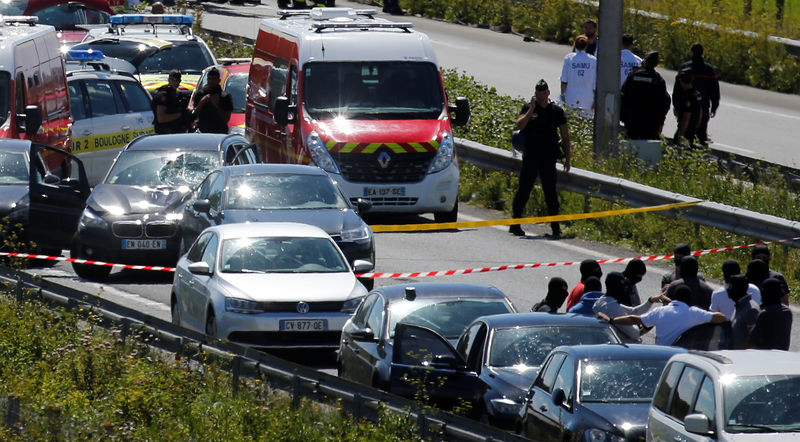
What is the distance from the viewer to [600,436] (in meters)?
10.3

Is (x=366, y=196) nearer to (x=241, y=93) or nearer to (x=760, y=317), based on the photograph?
(x=241, y=93)

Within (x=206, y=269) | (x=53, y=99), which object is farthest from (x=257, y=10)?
(x=206, y=269)

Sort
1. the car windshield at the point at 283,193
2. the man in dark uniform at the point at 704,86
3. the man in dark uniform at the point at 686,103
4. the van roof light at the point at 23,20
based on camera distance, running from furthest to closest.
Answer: the man in dark uniform at the point at 704,86
the van roof light at the point at 23,20
the man in dark uniform at the point at 686,103
the car windshield at the point at 283,193

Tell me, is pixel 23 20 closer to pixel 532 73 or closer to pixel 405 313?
pixel 405 313

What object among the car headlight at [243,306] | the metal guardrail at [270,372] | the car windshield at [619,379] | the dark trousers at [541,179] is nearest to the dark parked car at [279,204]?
the car headlight at [243,306]

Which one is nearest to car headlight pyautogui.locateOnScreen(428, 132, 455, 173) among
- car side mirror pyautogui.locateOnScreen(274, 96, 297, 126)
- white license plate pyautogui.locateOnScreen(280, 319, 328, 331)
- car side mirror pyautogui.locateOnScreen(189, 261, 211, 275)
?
car side mirror pyautogui.locateOnScreen(274, 96, 297, 126)

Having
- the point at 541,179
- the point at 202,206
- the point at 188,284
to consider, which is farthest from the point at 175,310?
the point at 541,179

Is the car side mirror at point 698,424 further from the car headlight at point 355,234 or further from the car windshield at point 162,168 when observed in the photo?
the car windshield at point 162,168

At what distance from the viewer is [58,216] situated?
63.5 feet

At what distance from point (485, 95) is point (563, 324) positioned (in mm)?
14696

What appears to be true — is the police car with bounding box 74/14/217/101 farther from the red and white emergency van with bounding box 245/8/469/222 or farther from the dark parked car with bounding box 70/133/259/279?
the dark parked car with bounding box 70/133/259/279

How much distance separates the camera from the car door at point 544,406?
1081 centimetres

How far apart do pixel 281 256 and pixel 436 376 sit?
4.15 meters

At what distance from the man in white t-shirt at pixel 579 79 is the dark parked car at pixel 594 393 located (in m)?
13.8
